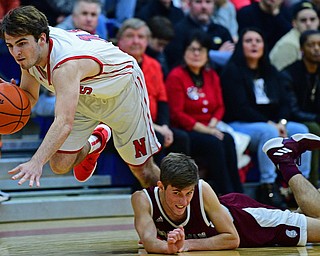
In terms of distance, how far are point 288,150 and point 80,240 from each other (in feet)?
5.35

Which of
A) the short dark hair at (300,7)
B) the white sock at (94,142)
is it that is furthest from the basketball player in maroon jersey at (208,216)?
the short dark hair at (300,7)

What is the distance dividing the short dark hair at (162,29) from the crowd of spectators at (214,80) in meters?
0.01

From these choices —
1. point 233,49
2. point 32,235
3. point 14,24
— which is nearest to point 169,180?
point 14,24

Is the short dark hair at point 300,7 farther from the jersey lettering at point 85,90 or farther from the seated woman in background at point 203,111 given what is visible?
the jersey lettering at point 85,90

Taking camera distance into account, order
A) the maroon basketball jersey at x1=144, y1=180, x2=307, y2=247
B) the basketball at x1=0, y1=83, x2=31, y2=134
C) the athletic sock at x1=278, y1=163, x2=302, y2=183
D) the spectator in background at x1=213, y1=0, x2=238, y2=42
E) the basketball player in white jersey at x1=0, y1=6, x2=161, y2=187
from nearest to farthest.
→ 1. the basketball player in white jersey at x1=0, y1=6, x2=161, y2=187
2. the basketball at x1=0, y1=83, x2=31, y2=134
3. the maroon basketball jersey at x1=144, y1=180, x2=307, y2=247
4. the athletic sock at x1=278, y1=163, x2=302, y2=183
5. the spectator in background at x1=213, y1=0, x2=238, y2=42

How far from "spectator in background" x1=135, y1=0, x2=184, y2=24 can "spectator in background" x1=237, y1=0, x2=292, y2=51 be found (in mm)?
761

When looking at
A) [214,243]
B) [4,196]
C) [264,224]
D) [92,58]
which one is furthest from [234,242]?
[4,196]

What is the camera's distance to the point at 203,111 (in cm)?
763

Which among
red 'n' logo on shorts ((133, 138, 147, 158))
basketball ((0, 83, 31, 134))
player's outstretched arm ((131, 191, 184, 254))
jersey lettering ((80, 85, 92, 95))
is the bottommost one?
player's outstretched arm ((131, 191, 184, 254))

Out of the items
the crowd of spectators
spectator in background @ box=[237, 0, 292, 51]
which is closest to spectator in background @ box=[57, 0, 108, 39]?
the crowd of spectators

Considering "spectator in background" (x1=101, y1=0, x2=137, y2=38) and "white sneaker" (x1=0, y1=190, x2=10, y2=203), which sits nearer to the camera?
"white sneaker" (x1=0, y1=190, x2=10, y2=203)

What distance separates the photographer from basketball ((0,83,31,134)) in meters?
4.78

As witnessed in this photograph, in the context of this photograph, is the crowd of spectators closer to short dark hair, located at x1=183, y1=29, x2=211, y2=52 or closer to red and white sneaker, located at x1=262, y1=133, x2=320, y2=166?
short dark hair, located at x1=183, y1=29, x2=211, y2=52

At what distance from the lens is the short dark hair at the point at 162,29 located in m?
8.02
